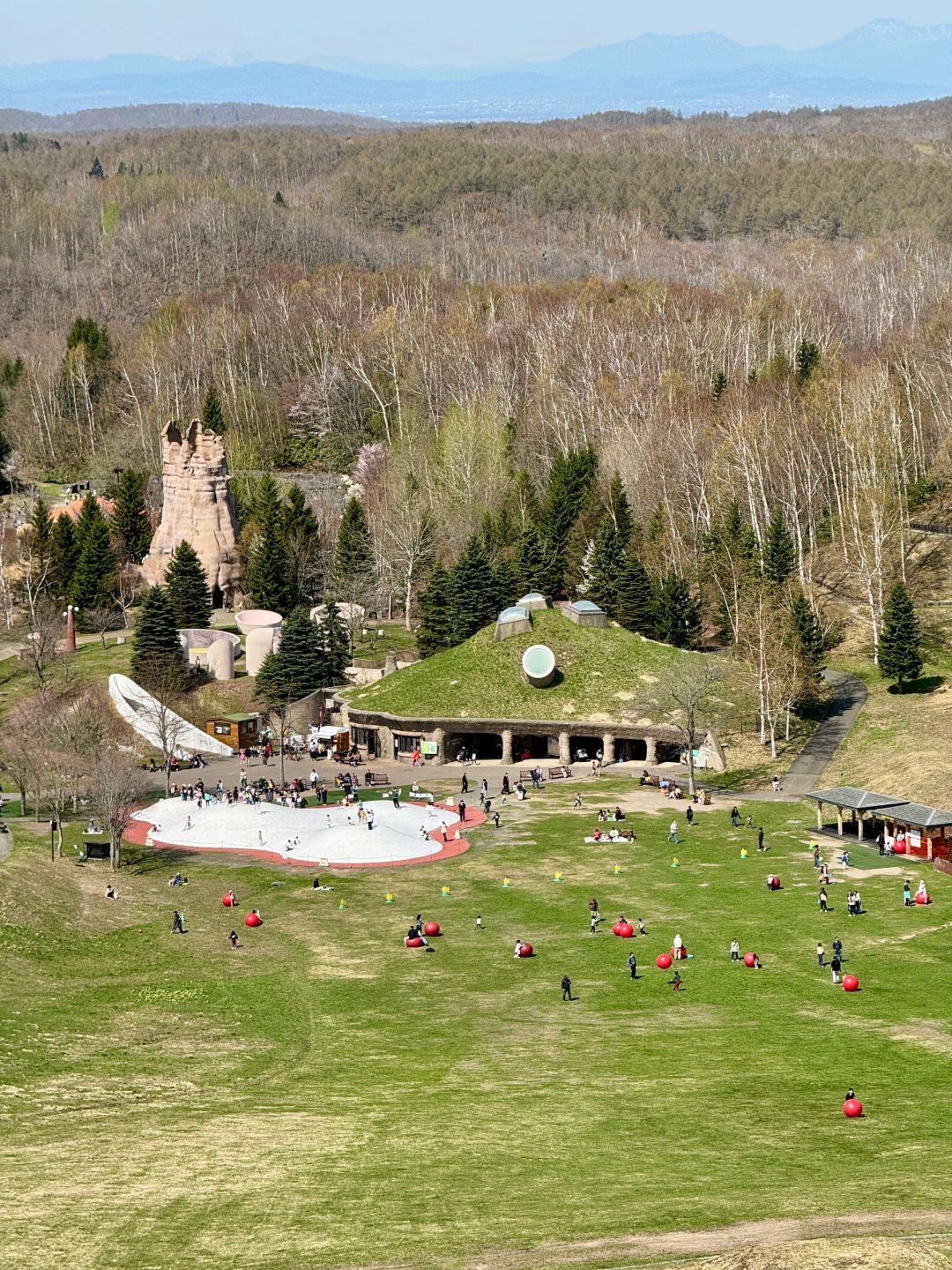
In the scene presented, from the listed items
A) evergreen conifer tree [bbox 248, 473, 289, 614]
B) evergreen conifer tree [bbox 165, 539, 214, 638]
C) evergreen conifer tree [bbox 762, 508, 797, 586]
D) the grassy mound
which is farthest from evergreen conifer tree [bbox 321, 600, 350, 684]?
evergreen conifer tree [bbox 762, 508, 797, 586]

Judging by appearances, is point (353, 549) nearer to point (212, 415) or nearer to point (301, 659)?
point (301, 659)

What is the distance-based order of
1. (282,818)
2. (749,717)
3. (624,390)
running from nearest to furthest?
1. (282,818)
2. (749,717)
3. (624,390)

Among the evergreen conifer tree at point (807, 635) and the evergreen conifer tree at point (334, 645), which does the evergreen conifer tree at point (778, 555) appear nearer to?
the evergreen conifer tree at point (807, 635)

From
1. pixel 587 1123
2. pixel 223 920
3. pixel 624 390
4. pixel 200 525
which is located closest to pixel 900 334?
pixel 624 390

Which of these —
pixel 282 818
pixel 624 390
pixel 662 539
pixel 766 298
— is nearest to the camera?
pixel 282 818

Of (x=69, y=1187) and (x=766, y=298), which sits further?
(x=766, y=298)

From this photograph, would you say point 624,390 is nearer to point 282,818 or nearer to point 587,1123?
point 282,818

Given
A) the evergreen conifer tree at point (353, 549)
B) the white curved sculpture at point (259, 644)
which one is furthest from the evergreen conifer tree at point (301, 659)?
the evergreen conifer tree at point (353, 549)
